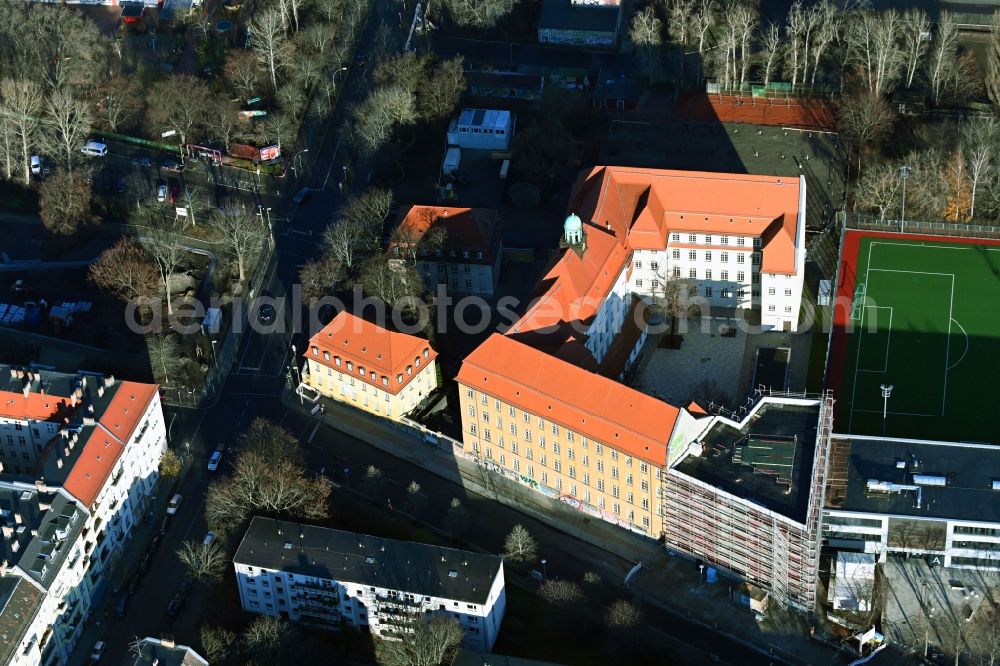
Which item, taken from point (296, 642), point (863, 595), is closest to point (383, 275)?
point (296, 642)

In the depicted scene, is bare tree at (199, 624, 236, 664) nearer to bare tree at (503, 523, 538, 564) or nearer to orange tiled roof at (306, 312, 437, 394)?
bare tree at (503, 523, 538, 564)

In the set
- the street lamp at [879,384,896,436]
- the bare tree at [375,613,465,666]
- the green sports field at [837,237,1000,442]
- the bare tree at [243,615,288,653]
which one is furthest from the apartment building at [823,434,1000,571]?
the bare tree at [243,615,288,653]

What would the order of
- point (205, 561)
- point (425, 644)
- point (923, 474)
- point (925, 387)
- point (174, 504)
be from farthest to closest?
point (925, 387)
point (174, 504)
point (205, 561)
point (923, 474)
point (425, 644)

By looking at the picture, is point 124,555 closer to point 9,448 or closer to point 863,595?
point 9,448

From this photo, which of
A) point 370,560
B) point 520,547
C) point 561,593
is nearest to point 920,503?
point 561,593

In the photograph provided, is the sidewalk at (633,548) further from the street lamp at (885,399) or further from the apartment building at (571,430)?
the street lamp at (885,399)

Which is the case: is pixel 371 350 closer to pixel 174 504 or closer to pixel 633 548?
pixel 174 504
